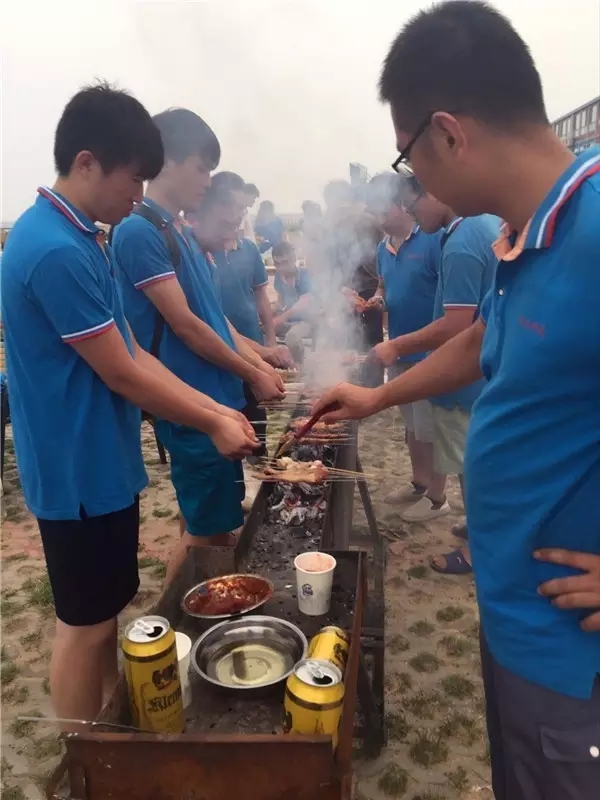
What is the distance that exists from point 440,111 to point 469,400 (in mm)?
3093

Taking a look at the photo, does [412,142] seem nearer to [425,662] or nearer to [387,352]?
[387,352]

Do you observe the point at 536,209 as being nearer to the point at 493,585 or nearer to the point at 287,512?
the point at 493,585

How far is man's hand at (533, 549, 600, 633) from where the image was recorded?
4.68ft

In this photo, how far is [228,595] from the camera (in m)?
2.51

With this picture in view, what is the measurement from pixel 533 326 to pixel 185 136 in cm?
281

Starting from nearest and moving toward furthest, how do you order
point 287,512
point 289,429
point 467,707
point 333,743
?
point 333,743 < point 467,707 < point 287,512 < point 289,429

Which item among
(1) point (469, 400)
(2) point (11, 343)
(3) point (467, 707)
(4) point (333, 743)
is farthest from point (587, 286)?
(1) point (469, 400)

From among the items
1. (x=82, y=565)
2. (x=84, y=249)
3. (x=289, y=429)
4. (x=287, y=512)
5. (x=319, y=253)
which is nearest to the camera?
(x=84, y=249)

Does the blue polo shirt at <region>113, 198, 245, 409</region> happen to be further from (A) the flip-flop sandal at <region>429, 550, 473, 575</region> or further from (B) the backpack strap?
(A) the flip-flop sandal at <region>429, 550, 473, 575</region>

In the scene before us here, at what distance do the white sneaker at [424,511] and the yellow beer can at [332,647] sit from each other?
145 inches

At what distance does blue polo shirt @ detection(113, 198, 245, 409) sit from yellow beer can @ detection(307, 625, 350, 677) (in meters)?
2.05

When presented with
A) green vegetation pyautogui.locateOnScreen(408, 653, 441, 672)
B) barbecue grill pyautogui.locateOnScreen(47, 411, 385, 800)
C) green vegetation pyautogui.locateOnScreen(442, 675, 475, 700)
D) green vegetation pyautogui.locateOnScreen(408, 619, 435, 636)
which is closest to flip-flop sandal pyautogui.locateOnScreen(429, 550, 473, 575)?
green vegetation pyautogui.locateOnScreen(408, 619, 435, 636)

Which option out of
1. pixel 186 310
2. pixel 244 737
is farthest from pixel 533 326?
pixel 186 310

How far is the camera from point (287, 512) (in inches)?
140
